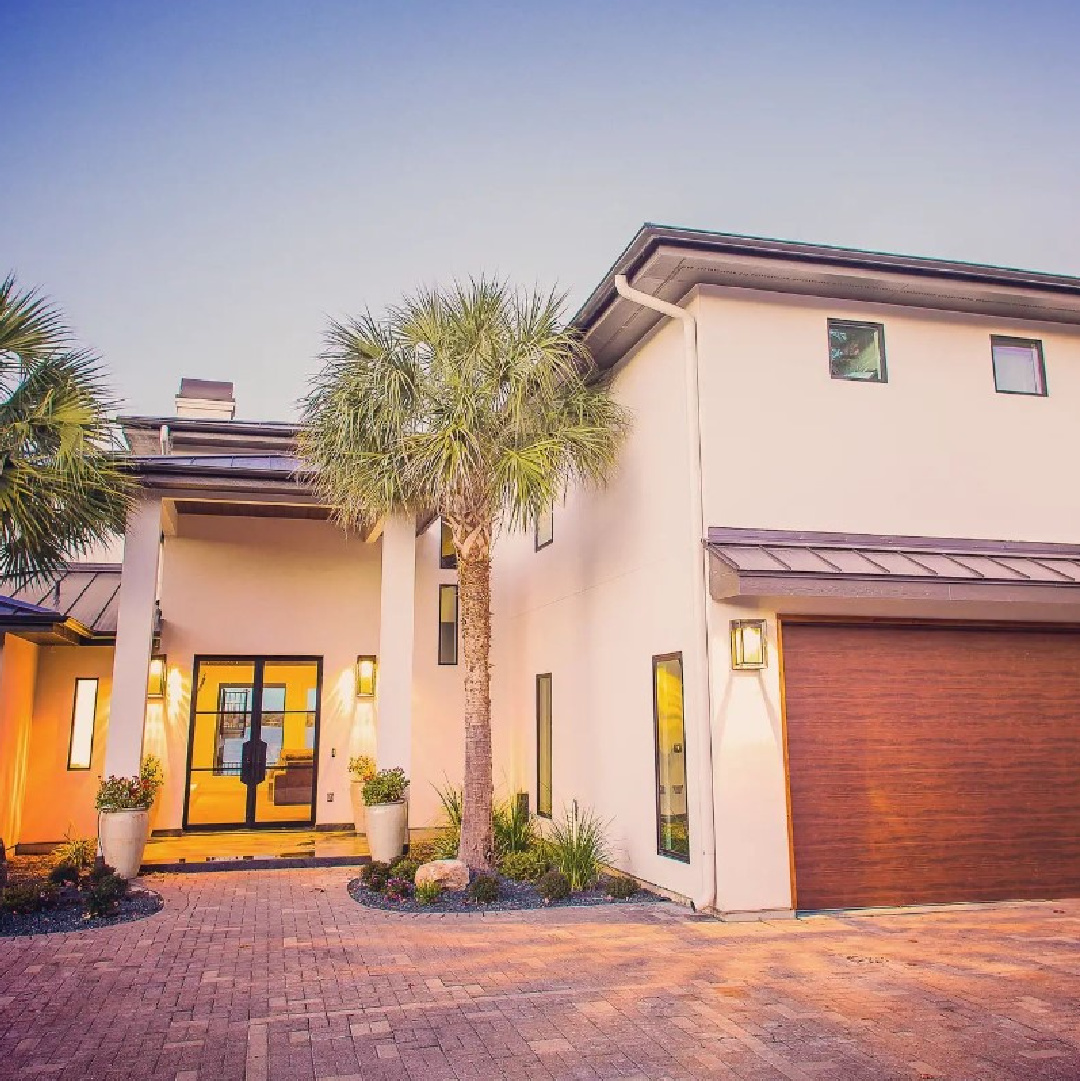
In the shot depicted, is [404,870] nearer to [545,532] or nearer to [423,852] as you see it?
[423,852]

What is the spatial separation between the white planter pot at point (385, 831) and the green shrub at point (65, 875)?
3007mm

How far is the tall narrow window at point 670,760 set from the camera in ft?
27.3

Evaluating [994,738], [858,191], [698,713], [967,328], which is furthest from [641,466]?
[858,191]

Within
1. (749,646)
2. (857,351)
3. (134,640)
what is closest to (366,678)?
(134,640)

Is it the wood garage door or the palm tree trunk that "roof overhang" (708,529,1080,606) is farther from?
the palm tree trunk

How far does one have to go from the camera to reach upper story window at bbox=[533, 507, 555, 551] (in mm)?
12789

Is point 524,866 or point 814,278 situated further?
point 524,866

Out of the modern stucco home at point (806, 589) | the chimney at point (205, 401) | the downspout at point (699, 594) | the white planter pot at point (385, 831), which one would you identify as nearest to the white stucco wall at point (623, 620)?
the modern stucco home at point (806, 589)

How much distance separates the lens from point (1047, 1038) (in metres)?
4.62

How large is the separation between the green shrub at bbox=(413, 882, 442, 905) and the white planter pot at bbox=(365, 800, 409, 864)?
1.73 meters

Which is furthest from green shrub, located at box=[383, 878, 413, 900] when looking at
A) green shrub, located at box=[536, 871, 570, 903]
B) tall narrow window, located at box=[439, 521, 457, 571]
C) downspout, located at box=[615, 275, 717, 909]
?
tall narrow window, located at box=[439, 521, 457, 571]

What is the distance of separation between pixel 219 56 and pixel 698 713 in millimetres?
13565

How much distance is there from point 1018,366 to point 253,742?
37.0 feet

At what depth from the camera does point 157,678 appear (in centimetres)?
1268
